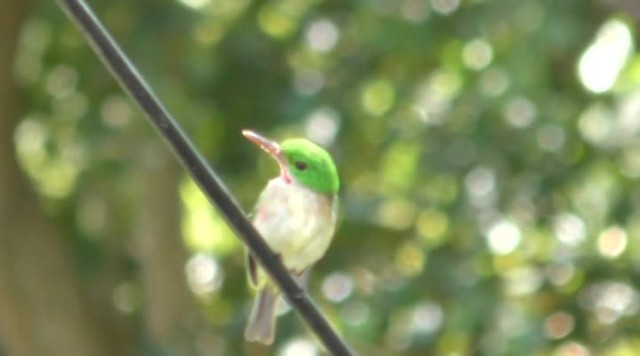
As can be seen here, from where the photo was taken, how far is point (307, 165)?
6.03 ft

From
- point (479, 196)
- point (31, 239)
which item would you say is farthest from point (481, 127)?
point (31, 239)

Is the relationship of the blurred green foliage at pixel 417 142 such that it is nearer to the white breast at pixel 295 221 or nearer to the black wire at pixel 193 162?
the white breast at pixel 295 221

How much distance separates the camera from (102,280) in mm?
4828

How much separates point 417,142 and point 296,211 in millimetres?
2393

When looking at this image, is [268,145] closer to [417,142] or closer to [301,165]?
[301,165]

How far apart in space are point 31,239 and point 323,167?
107 inches

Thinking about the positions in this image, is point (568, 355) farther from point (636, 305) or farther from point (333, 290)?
point (333, 290)

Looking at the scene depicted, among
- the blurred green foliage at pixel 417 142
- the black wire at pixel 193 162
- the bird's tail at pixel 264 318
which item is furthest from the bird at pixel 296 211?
the blurred green foliage at pixel 417 142

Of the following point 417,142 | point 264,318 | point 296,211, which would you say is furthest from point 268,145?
point 417,142

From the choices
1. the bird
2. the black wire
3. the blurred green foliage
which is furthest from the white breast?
the blurred green foliage

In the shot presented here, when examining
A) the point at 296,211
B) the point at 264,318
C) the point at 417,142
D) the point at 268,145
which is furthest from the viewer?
the point at 417,142

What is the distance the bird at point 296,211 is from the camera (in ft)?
6.01

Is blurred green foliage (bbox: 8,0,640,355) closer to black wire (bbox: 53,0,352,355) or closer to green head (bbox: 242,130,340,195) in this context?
green head (bbox: 242,130,340,195)

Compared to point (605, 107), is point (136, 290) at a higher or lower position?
higher
